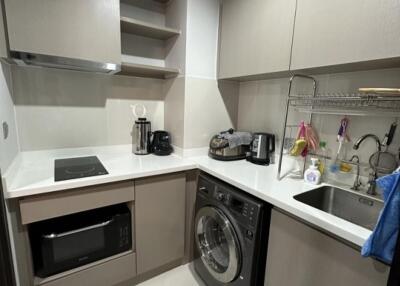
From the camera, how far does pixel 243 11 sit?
1.52 metres

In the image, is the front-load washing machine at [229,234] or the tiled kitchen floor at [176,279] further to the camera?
the tiled kitchen floor at [176,279]

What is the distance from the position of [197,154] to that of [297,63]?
101 centimetres

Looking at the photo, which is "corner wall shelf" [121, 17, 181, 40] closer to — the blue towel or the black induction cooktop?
the black induction cooktop

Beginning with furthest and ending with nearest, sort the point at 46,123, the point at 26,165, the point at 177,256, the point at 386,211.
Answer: the point at 177,256 < the point at 46,123 < the point at 26,165 < the point at 386,211

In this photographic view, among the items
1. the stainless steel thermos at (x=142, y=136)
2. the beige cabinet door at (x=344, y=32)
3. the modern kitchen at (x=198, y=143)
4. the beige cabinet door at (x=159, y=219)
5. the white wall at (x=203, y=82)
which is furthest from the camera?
the stainless steel thermos at (x=142, y=136)

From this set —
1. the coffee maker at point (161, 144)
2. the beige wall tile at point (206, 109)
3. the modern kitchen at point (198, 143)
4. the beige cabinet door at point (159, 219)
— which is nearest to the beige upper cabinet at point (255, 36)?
the modern kitchen at point (198, 143)

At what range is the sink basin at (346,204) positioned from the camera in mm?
1105

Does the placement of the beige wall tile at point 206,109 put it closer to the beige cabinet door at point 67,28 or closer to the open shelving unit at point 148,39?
the open shelving unit at point 148,39

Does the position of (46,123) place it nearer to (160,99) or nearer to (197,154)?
(160,99)

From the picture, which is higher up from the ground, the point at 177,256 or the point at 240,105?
the point at 240,105

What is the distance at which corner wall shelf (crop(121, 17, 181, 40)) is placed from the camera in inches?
59.7

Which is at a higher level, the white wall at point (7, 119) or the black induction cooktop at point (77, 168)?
the white wall at point (7, 119)

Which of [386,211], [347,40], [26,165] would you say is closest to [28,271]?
[26,165]

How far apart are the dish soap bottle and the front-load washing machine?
373mm
